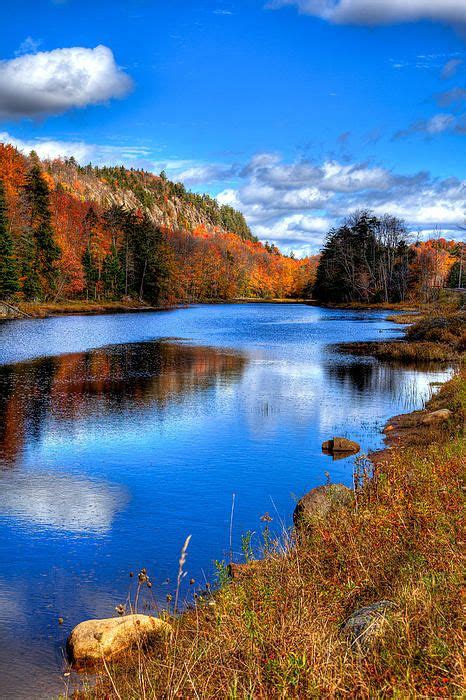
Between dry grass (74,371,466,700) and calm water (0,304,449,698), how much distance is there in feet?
6.23

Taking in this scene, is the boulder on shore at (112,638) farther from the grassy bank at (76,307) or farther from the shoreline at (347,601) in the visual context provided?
the grassy bank at (76,307)

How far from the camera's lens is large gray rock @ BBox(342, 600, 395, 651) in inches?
204

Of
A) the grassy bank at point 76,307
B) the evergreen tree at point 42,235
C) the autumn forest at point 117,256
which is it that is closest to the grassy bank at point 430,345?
the autumn forest at point 117,256

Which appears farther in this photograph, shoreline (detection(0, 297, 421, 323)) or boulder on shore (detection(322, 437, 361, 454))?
shoreline (detection(0, 297, 421, 323))

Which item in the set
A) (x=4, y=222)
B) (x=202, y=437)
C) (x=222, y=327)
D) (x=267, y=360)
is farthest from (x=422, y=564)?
(x=4, y=222)

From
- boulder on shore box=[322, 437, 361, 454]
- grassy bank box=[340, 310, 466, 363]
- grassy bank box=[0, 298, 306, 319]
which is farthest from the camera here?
grassy bank box=[0, 298, 306, 319]

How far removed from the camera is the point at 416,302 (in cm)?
9512

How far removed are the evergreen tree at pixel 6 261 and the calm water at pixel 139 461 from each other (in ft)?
97.2

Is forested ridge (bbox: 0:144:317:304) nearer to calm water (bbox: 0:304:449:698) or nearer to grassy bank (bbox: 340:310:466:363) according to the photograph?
calm water (bbox: 0:304:449:698)

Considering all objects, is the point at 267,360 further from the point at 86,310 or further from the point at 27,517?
the point at 86,310

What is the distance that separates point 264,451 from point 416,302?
273ft

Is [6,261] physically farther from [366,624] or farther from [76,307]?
[366,624]

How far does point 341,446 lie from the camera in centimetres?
1752

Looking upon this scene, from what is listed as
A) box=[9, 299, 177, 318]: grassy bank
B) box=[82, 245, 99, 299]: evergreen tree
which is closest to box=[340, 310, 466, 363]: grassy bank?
box=[9, 299, 177, 318]: grassy bank
